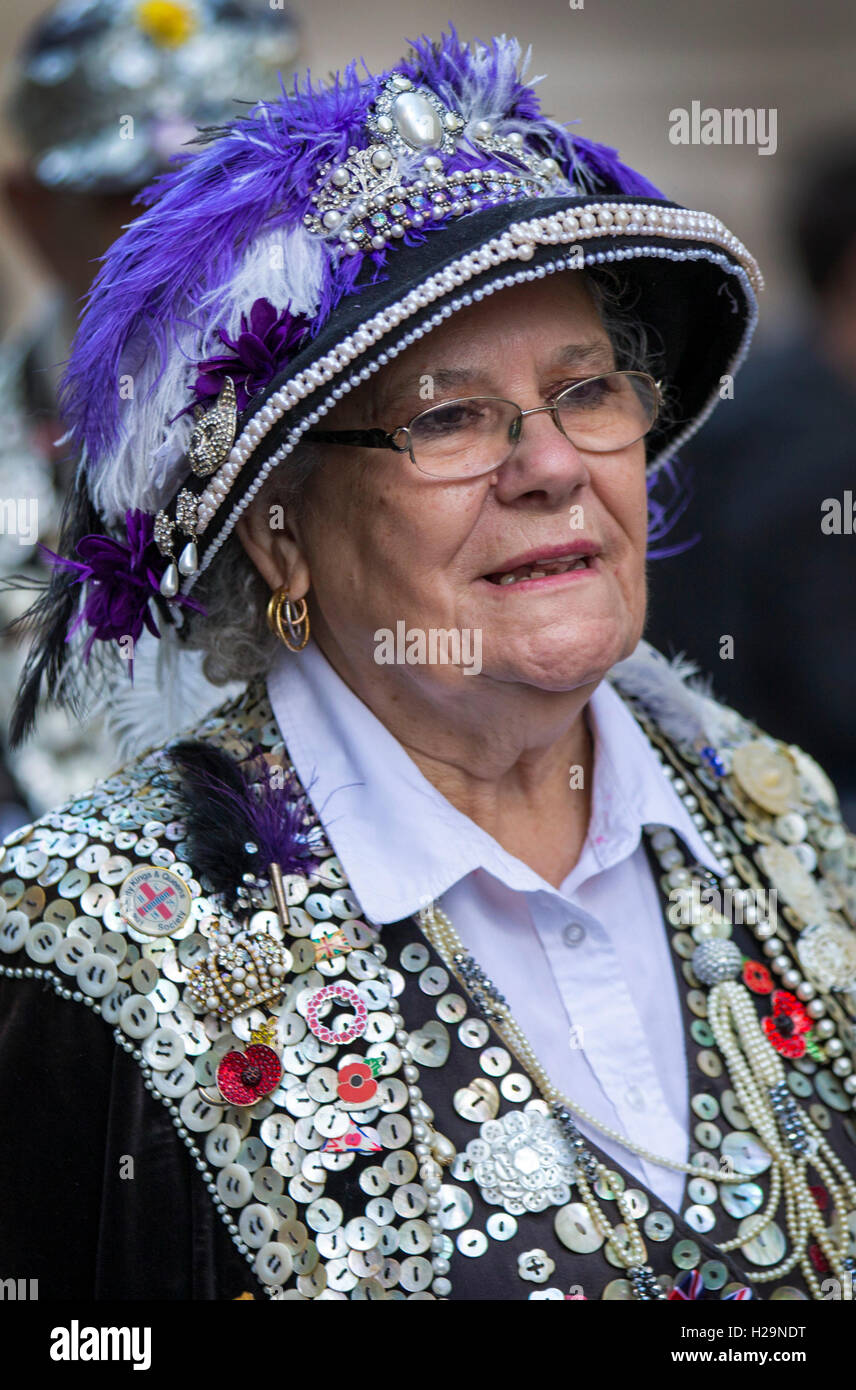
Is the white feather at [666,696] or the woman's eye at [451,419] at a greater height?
the woman's eye at [451,419]

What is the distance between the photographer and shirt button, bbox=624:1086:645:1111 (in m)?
2.06

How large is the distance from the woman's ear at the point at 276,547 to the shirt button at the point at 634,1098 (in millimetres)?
856

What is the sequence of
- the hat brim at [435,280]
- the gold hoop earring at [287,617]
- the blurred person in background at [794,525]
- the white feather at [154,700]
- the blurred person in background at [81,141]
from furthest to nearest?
the blurred person in background at [794,525]
the blurred person in background at [81,141]
the white feather at [154,700]
the gold hoop earring at [287,617]
the hat brim at [435,280]

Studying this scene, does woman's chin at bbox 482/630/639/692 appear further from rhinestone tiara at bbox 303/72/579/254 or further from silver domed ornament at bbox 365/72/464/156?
silver domed ornament at bbox 365/72/464/156

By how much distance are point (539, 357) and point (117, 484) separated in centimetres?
63

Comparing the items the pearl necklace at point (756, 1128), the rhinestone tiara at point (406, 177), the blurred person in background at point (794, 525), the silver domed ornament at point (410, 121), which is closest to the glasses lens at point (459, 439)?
the rhinestone tiara at point (406, 177)

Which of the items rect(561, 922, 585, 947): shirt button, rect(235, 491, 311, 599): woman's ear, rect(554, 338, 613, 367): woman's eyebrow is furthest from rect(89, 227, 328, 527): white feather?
rect(561, 922, 585, 947): shirt button

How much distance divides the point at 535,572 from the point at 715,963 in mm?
661

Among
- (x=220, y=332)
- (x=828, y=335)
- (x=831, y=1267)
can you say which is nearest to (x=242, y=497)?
(x=220, y=332)

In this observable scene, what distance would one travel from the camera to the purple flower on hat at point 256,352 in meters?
1.97

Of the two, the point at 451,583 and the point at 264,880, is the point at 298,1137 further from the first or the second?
the point at 451,583

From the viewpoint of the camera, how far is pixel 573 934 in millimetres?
2174

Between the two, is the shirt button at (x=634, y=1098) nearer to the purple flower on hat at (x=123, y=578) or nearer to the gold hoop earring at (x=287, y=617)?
the gold hoop earring at (x=287, y=617)

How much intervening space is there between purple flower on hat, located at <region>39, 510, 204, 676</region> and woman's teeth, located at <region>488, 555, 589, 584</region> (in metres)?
0.46
